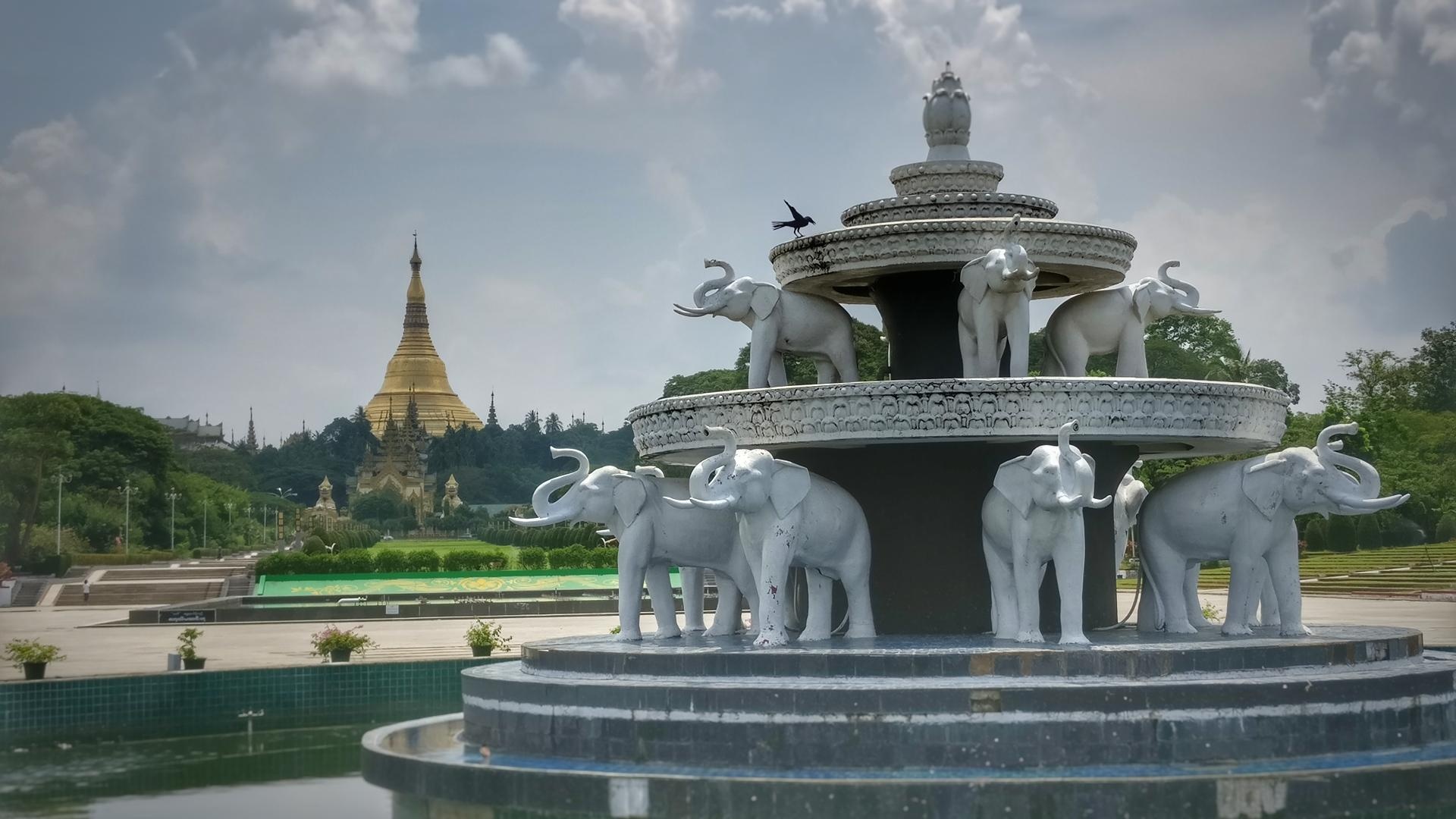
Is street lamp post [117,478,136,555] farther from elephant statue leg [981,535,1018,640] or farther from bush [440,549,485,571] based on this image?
elephant statue leg [981,535,1018,640]

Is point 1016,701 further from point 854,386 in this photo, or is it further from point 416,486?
point 416,486

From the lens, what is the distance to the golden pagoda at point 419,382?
487 feet

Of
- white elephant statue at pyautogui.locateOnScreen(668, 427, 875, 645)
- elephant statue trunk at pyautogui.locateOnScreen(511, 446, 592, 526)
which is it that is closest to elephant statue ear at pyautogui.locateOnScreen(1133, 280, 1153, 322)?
white elephant statue at pyautogui.locateOnScreen(668, 427, 875, 645)


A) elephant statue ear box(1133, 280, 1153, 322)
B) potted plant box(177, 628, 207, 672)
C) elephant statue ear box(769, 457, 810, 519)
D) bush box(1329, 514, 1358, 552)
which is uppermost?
elephant statue ear box(1133, 280, 1153, 322)

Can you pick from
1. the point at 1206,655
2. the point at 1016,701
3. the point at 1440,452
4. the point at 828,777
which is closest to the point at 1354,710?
the point at 1206,655

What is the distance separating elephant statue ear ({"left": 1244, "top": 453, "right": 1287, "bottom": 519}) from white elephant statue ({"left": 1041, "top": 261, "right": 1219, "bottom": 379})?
182 centimetres

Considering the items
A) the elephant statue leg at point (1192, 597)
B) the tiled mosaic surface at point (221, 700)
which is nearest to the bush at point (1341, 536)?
the tiled mosaic surface at point (221, 700)

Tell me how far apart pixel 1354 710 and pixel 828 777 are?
3.73 m

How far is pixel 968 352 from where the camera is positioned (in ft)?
49.1

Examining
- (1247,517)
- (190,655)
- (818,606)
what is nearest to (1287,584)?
(1247,517)

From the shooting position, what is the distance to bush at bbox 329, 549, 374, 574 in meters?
59.8

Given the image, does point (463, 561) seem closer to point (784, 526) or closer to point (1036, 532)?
point (784, 526)

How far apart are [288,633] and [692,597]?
2303cm

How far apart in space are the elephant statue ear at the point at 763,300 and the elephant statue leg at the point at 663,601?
96.1 inches
